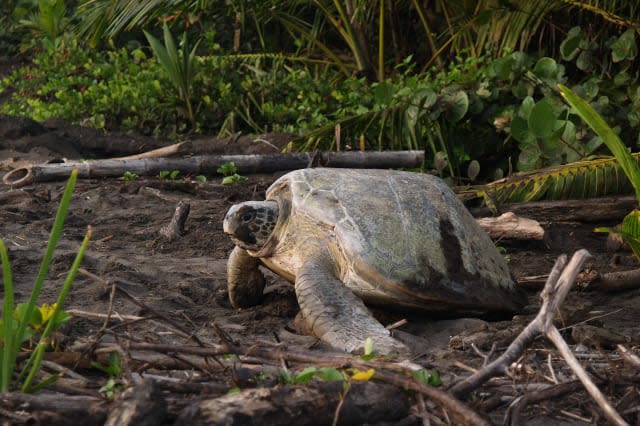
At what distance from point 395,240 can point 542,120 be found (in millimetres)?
2121

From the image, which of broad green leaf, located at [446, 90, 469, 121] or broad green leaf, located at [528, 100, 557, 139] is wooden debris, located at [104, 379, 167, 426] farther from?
broad green leaf, located at [446, 90, 469, 121]

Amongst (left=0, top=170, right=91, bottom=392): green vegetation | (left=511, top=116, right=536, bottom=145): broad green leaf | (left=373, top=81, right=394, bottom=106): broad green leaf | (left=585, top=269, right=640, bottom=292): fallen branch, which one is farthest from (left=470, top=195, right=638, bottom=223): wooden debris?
(left=0, top=170, right=91, bottom=392): green vegetation

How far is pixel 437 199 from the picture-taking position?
11.1 ft

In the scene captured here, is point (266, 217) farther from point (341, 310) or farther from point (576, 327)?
point (576, 327)

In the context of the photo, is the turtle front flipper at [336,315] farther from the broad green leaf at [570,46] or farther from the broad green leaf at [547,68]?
the broad green leaf at [570,46]

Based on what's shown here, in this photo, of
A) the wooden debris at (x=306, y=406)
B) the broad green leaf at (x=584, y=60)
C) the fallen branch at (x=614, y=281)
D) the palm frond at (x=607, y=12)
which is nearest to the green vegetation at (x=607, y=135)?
the fallen branch at (x=614, y=281)

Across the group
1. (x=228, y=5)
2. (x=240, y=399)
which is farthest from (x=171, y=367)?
(x=228, y=5)

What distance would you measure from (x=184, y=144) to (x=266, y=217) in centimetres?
275

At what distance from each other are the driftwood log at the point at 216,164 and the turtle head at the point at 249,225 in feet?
5.63

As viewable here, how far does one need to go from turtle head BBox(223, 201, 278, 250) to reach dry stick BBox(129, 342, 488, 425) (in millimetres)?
1521

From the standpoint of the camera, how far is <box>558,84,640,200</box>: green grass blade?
2609mm

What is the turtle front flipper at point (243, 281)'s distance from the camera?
3.41 m

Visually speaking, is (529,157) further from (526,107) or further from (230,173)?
(230,173)

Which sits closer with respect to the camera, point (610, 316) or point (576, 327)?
point (576, 327)
